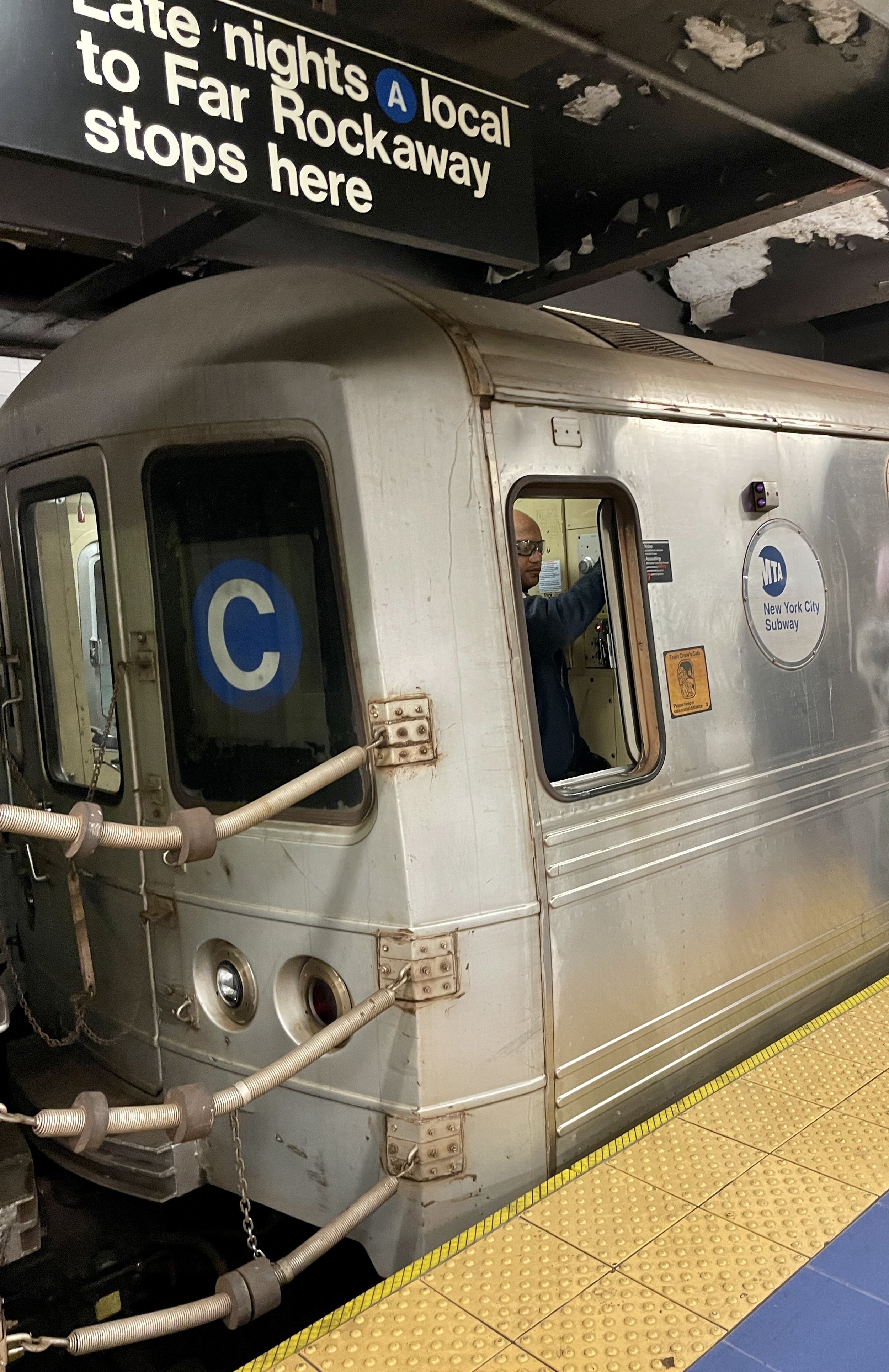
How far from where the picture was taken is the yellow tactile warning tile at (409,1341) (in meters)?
2.30

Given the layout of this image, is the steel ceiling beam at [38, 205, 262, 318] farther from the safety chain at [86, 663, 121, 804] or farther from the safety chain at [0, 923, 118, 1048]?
the safety chain at [0, 923, 118, 1048]

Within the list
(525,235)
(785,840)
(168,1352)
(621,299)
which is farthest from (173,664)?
(621,299)

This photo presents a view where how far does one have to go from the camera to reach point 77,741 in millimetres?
3855

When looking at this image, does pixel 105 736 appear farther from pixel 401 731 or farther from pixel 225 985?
pixel 401 731

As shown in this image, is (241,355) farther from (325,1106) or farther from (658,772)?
(325,1106)

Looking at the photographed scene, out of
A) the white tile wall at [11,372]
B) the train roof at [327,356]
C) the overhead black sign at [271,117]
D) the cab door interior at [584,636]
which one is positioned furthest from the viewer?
the white tile wall at [11,372]

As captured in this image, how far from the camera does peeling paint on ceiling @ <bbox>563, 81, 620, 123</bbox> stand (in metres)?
3.77

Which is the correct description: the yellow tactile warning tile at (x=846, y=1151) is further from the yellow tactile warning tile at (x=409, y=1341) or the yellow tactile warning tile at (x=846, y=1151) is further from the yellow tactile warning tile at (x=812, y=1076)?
the yellow tactile warning tile at (x=409, y=1341)

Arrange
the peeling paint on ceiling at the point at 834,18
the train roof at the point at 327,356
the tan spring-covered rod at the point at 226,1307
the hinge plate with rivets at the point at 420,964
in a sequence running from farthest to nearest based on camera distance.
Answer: the peeling paint on ceiling at the point at 834,18 < the train roof at the point at 327,356 < the hinge plate with rivets at the point at 420,964 < the tan spring-covered rod at the point at 226,1307

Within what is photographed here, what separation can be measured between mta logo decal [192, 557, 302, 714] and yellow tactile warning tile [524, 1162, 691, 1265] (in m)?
1.57

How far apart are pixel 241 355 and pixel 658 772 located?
183 centimetres

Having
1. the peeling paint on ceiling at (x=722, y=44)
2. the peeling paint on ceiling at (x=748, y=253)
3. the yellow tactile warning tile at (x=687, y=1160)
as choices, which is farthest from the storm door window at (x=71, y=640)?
the peeling paint on ceiling at (x=748, y=253)

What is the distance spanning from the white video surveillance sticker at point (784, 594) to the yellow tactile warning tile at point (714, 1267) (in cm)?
207

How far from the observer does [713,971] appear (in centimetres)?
373
